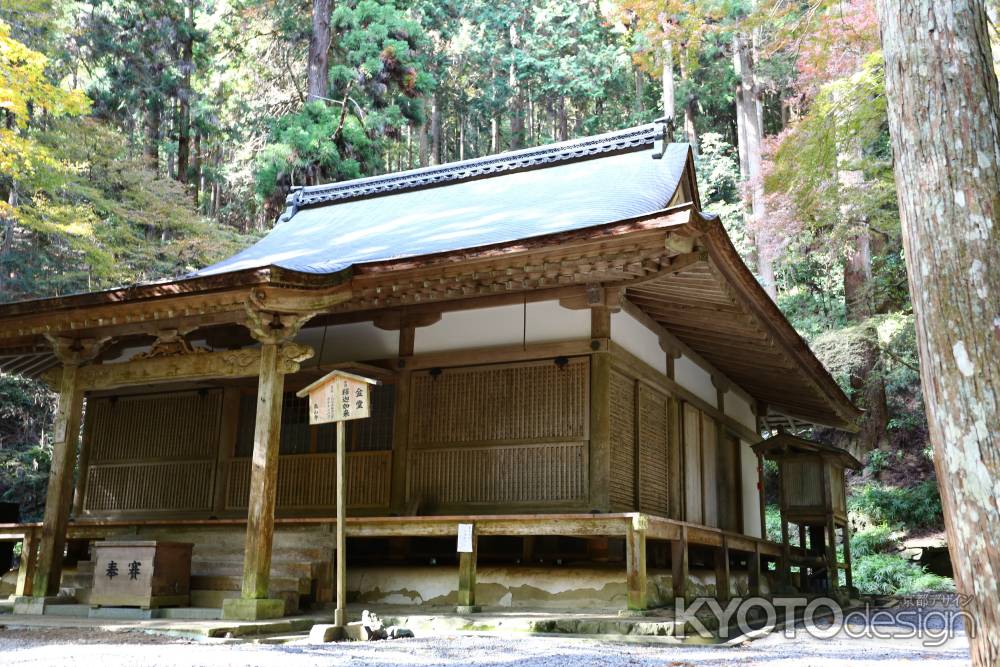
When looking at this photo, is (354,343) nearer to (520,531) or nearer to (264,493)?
(264,493)

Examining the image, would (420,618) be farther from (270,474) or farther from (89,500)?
(89,500)

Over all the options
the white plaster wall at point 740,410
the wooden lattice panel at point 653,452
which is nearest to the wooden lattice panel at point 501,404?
the wooden lattice panel at point 653,452

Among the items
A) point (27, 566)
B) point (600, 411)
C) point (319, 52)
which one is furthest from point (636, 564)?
point (319, 52)

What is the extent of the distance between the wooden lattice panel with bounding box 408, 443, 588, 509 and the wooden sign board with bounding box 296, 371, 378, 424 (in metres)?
2.14

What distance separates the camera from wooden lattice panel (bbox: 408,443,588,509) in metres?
7.88

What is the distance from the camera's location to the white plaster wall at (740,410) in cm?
1227

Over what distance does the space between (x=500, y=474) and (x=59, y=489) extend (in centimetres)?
416

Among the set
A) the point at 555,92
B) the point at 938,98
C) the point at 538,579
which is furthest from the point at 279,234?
the point at 555,92

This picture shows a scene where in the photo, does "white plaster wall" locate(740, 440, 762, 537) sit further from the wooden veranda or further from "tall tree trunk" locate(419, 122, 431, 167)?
"tall tree trunk" locate(419, 122, 431, 167)

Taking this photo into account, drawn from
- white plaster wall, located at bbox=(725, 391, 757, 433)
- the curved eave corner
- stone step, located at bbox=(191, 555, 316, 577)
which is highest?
the curved eave corner

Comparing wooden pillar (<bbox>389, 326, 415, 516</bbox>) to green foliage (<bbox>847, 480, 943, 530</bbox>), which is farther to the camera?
green foliage (<bbox>847, 480, 943, 530</bbox>)

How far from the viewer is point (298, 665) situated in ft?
14.8

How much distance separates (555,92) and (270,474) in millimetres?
24556

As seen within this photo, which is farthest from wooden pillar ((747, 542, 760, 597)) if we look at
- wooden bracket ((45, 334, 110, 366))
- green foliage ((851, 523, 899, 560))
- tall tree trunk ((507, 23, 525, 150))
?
tall tree trunk ((507, 23, 525, 150))
